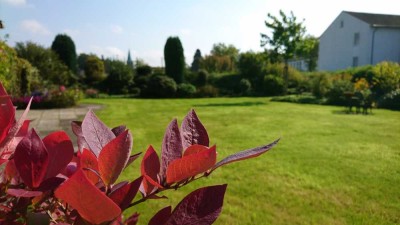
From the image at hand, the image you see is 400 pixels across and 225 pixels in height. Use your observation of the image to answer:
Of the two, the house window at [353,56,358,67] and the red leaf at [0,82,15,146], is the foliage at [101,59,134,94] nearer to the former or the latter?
the house window at [353,56,358,67]

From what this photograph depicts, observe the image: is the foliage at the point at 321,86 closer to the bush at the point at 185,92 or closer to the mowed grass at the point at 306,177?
the bush at the point at 185,92

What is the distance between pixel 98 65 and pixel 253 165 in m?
26.7

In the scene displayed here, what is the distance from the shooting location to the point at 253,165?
5484mm

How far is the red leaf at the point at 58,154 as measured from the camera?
46 centimetres

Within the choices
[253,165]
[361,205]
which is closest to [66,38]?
[253,165]

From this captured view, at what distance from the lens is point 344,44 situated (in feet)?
120

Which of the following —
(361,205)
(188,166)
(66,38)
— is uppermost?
(66,38)

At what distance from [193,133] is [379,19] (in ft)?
130

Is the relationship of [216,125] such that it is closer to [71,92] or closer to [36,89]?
[71,92]

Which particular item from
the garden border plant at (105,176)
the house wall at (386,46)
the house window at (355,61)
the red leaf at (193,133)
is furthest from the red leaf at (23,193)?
the house window at (355,61)

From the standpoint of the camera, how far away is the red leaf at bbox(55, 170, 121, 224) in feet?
1.15

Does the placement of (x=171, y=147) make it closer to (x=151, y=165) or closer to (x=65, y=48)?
(x=151, y=165)

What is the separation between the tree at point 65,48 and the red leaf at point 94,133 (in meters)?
28.5

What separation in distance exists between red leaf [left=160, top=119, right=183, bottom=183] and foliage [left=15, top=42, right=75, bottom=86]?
23.3 m
